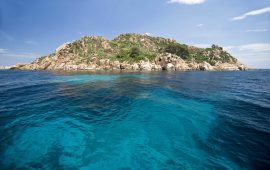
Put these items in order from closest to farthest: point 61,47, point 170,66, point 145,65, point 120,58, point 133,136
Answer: point 133,136
point 145,65
point 170,66
point 120,58
point 61,47

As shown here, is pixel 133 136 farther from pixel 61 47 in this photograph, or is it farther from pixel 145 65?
pixel 61 47

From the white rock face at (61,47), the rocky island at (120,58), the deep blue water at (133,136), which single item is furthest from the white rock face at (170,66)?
the deep blue water at (133,136)

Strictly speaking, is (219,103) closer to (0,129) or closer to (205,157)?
(205,157)

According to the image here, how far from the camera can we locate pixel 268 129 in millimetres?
11680

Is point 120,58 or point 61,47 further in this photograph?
point 61,47

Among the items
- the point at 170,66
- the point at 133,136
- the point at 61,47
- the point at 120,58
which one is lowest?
the point at 133,136

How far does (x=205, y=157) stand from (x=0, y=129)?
543 inches

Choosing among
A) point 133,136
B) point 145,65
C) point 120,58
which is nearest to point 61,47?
point 120,58

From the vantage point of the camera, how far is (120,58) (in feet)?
372

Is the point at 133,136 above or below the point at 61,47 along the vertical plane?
below

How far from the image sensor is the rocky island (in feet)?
344

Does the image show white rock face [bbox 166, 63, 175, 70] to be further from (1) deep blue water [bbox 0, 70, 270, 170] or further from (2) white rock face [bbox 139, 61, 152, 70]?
(1) deep blue water [bbox 0, 70, 270, 170]

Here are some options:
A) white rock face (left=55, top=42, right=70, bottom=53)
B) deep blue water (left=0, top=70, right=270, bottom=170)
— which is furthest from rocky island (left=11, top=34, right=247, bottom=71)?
deep blue water (left=0, top=70, right=270, bottom=170)

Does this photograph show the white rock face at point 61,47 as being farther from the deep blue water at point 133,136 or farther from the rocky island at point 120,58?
the deep blue water at point 133,136
